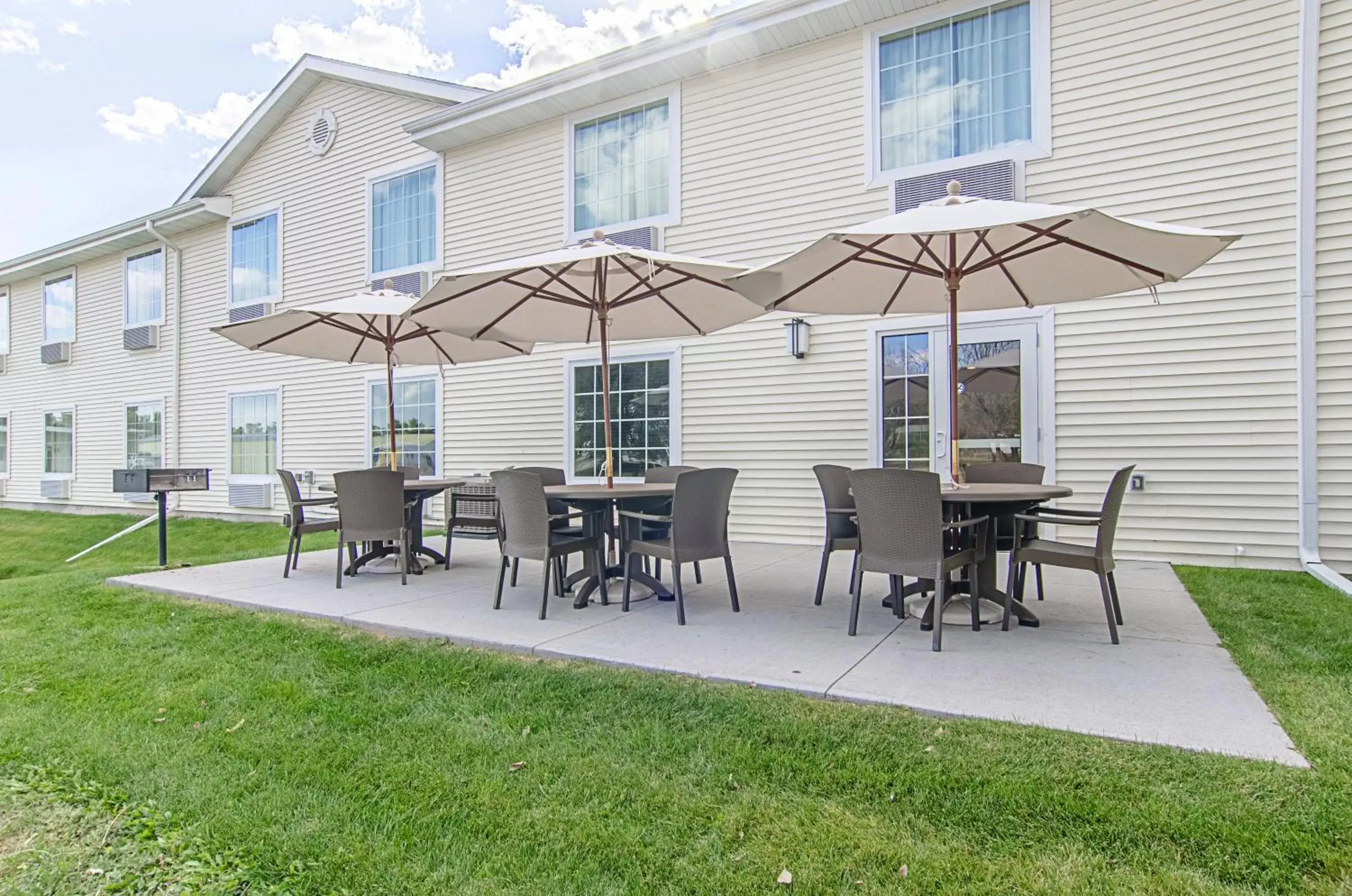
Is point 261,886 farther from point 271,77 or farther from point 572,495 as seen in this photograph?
point 271,77

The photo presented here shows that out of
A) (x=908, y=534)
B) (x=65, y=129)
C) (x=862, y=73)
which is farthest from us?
(x=65, y=129)

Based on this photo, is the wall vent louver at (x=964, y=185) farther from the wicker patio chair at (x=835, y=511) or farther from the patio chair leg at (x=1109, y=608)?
the patio chair leg at (x=1109, y=608)

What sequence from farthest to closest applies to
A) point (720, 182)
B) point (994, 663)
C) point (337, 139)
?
point (337, 139), point (720, 182), point (994, 663)

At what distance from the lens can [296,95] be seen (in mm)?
11008

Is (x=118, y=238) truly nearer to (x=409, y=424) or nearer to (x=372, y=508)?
(x=409, y=424)

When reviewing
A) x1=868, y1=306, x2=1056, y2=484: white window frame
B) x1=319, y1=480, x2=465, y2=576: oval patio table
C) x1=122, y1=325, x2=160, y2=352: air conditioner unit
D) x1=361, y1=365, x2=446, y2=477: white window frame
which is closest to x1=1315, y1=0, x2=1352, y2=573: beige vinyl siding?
x1=868, y1=306, x2=1056, y2=484: white window frame

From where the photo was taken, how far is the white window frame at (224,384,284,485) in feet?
36.6

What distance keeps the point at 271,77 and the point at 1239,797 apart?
13.2 meters

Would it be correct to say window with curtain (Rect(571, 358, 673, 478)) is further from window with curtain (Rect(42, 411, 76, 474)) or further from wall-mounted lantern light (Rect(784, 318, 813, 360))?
window with curtain (Rect(42, 411, 76, 474))

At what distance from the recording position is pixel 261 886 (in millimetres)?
1771

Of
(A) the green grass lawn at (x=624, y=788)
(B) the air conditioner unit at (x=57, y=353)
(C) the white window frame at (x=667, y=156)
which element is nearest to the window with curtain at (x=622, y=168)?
(C) the white window frame at (x=667, y=156)

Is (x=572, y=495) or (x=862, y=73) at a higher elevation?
(x=862, y=73)

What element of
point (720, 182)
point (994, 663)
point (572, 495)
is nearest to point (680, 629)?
point (572, 495)

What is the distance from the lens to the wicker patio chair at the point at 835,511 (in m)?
4.30
